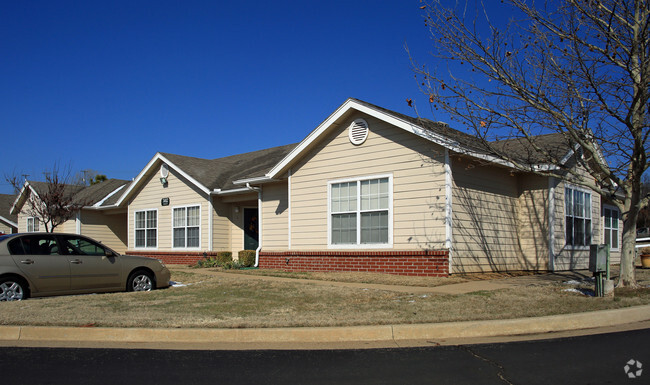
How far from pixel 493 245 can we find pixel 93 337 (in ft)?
35.9

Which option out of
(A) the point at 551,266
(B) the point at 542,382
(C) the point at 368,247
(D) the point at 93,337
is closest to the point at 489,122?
(C) the point at 368,247

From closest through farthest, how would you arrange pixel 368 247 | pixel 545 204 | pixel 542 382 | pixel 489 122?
pixel 542 382, pixel 489 122, pixel 368 247, pixel 545 204

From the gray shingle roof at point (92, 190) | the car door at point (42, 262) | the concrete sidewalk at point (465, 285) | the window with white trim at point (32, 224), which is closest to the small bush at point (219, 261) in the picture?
the concrete sidewalk at point (465, 285)

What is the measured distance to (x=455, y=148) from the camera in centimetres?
1347

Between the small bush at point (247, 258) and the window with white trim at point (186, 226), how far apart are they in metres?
2.55

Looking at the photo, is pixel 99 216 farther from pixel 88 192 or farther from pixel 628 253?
pixel 628 253

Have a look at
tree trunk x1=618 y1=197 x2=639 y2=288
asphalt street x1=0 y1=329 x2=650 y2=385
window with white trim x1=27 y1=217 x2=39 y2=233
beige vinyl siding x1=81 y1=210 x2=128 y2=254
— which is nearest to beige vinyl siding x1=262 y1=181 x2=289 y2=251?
tree trunk x1=618 y1=197 x2=639 y2=288

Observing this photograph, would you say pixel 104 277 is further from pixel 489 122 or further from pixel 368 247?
pixel 489 122

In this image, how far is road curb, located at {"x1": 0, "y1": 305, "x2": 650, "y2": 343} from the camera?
7.55 meters

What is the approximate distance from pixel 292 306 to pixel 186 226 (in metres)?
13.4

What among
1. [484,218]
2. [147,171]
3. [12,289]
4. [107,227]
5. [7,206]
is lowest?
[12,289]

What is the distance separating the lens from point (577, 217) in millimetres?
17391

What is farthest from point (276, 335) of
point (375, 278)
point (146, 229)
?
point (146, 229)

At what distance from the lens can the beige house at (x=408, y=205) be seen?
46.1 ft
